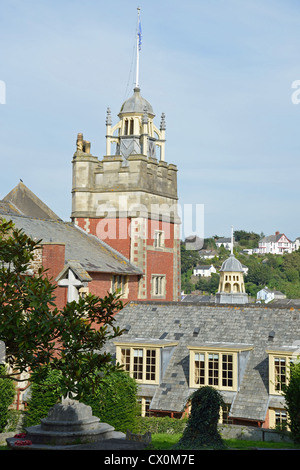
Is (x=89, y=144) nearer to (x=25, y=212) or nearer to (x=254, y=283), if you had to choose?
(x=25, y=212)

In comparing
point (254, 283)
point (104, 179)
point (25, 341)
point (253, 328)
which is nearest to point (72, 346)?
point (25, 341)

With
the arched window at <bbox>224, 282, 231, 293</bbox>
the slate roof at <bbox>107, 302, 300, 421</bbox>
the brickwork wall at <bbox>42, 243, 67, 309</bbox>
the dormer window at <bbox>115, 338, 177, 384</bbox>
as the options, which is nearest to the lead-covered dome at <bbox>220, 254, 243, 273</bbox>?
the arched window at <bbox>224, 282, 231, 293</bbox>

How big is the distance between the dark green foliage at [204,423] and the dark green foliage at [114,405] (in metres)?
7.93

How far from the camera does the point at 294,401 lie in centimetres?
2438

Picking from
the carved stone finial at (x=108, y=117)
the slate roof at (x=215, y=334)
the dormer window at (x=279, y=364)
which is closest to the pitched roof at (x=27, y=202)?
the carved stone finial at (x=108, y=117)

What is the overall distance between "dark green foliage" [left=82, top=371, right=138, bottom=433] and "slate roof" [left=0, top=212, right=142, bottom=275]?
10.2m

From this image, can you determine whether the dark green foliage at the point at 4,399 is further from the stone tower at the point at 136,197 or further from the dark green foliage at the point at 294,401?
the stone tower at the point at 136,197

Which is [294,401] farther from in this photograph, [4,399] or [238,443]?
[4,399]

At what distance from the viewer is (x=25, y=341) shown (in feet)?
52.3

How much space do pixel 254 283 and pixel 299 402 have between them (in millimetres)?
173320

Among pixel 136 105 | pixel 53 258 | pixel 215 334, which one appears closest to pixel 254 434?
pixel 215 334

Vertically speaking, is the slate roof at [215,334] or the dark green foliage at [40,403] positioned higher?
the slate roof at [215,334]

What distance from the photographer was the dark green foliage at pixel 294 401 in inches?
940

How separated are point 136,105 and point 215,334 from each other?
20231 mm
